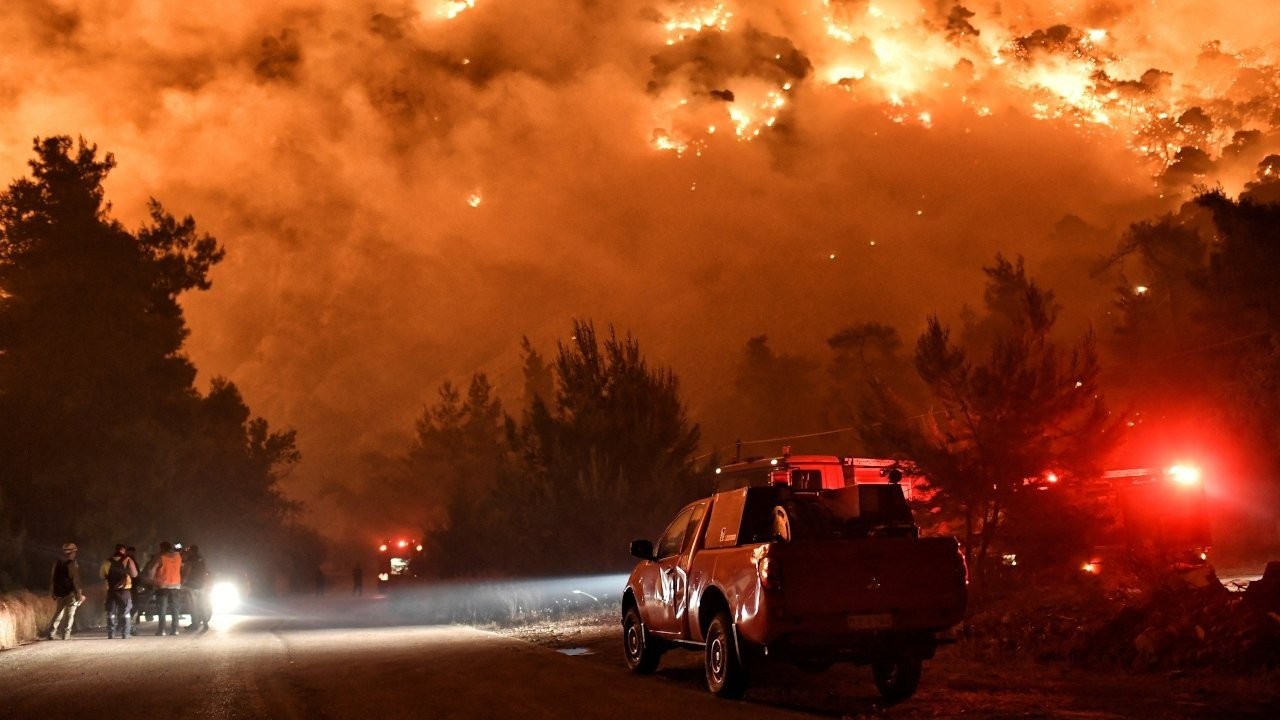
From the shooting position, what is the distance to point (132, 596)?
23078 mm

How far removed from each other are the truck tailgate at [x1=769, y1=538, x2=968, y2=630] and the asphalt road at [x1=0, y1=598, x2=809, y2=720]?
3.40 ft

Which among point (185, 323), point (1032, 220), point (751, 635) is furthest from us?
point (1032, 220)

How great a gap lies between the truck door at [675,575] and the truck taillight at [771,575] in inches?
82.4

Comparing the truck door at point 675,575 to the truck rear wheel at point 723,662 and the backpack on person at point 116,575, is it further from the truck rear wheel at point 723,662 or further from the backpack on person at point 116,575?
the backpack on person at point 116,575

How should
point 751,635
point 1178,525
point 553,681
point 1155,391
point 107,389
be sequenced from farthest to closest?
A: point 1155,391 → point 107,389 → point 1178,525 → point 553,681 → point 751,635

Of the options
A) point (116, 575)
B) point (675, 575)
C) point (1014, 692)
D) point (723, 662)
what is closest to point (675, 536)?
point (675, 575)

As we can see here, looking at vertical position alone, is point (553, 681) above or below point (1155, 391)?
below

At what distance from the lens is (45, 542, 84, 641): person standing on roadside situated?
2112 cm

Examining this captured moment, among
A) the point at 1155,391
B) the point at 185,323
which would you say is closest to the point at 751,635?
the point at 185,323

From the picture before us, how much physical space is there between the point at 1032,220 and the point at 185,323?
283 ft

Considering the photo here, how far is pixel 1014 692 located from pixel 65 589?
57.8 feet

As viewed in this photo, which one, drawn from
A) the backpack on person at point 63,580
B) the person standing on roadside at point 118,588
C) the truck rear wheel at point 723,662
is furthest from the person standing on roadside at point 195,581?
the truck rear wheel at point 723,662

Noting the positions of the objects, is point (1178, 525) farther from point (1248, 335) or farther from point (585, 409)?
point (1248, 335)

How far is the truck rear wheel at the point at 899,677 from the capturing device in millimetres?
10688
